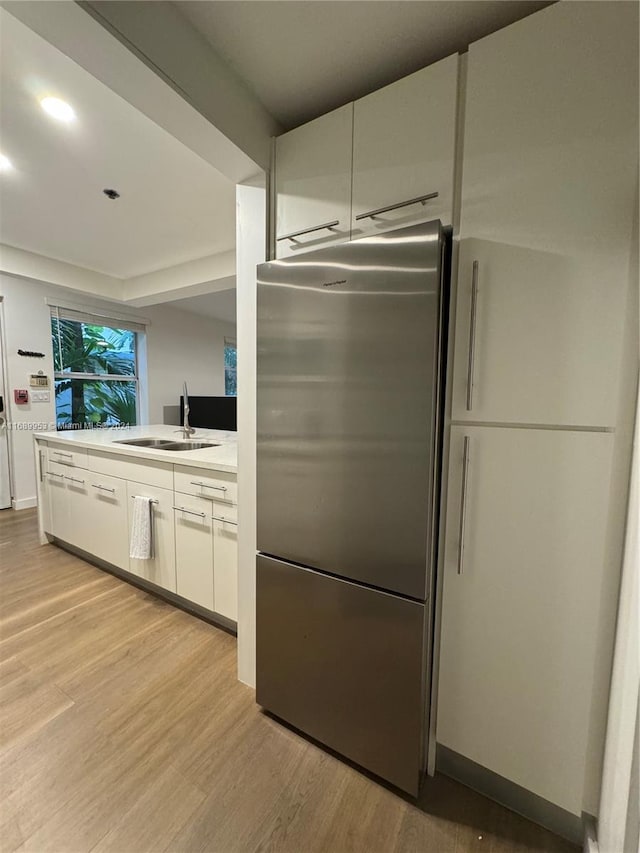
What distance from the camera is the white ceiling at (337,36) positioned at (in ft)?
3.34

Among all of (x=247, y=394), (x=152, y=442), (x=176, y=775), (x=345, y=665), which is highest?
(x=247, y=394)

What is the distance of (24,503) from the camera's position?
3.87 meters

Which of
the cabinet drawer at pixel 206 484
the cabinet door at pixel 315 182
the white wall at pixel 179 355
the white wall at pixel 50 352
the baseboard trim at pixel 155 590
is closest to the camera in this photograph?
the cabinet door at pixel 315 182

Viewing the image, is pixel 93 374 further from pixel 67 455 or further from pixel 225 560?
pixel 225 560

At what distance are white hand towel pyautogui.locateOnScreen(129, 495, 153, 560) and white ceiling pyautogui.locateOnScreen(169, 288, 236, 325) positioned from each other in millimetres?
3080

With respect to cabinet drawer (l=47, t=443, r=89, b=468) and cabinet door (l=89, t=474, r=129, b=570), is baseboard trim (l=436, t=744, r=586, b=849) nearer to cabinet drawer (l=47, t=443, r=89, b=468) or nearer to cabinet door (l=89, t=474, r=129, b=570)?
cabinet door (l=89, t=474, r=129, b=570)

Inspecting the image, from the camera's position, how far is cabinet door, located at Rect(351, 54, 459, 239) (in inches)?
41.6

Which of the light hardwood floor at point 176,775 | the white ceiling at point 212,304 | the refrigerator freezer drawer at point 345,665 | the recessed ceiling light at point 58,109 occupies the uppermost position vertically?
the white ceiling at point 212,304

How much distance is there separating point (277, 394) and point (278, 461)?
0.25m

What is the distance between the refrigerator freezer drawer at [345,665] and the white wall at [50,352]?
388cm

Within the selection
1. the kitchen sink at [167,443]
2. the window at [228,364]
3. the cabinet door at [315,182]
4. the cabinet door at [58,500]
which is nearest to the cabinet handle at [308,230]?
the cabinet door at [315,182]

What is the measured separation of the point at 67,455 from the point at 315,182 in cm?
259

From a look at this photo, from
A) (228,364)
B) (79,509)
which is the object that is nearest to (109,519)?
(79,509)

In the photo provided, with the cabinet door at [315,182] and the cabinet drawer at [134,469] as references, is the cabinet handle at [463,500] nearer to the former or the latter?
the cabinet door at [315,182]
